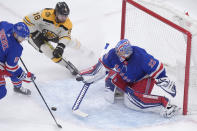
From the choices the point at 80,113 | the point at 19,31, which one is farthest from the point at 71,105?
the point at 19,31

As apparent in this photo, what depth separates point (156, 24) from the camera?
127 inches

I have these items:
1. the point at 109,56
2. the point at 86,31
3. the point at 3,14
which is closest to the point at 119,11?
the point at 86,31

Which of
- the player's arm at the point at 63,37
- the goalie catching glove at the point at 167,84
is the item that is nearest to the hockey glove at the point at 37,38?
the player's arm at the point at 63,37

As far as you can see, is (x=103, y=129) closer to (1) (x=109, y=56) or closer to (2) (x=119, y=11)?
(1) (x=109, y=56)

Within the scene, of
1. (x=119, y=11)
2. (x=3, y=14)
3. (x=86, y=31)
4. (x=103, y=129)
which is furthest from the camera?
(x=119, y=11)

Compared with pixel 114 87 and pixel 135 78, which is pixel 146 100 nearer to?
pixel 135 78

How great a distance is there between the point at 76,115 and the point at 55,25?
96 cm

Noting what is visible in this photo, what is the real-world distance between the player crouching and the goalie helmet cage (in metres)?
0.18

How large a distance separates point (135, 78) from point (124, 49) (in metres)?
0.36

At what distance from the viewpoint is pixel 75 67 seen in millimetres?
3635

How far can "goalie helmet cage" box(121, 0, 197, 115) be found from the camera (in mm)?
2744

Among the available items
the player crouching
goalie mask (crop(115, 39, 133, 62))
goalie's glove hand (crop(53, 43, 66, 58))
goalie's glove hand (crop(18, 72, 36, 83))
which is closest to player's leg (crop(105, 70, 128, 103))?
the player crouching

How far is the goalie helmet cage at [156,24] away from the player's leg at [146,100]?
16 cm

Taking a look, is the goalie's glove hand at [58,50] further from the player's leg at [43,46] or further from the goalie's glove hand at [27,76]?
the goalie's glove hand at [27,76]
